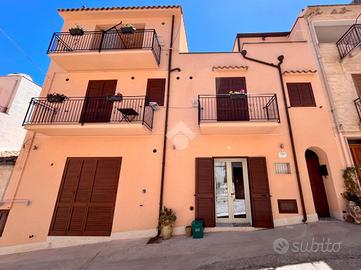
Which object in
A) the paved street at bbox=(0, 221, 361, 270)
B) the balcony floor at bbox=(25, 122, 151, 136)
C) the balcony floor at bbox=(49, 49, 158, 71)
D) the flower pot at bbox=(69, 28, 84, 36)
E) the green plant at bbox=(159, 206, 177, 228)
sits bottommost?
the paved street at bbox=(0, 221, 361, 270)

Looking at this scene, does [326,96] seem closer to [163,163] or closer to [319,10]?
[319,10]

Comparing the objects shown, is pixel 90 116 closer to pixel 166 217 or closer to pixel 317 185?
pixel 166 217

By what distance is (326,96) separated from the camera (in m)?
8.16

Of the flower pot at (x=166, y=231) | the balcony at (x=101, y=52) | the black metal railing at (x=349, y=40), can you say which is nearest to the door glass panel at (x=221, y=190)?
the flower pot at (x=166, y=231)

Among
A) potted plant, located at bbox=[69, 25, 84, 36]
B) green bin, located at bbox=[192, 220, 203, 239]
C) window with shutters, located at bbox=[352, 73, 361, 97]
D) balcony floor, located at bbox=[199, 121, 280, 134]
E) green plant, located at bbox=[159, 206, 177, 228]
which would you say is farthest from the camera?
potted plant, located at bbox=[69, 25, 84, 36]

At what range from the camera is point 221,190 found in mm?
7633

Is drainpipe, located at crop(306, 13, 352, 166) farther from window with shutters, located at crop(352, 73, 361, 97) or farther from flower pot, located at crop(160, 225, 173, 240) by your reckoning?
flower pot, located at crop(160, 225, 173, 240)

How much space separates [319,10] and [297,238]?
1159cm

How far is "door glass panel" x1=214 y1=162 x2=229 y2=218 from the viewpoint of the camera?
7.39 metres

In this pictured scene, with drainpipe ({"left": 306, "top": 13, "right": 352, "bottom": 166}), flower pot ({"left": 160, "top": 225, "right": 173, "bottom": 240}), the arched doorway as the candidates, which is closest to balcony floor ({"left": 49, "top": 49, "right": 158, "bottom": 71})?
flower pot ({"left": 160, "top": 225, "right": 173, "bottom": 240})

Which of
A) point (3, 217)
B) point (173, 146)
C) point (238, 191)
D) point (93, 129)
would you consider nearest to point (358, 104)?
point (238, 191)

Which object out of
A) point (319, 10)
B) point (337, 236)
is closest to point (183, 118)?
point (337, 236)

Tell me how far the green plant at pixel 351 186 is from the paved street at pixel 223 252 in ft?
3.50

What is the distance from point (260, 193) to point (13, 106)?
16.2 metres
